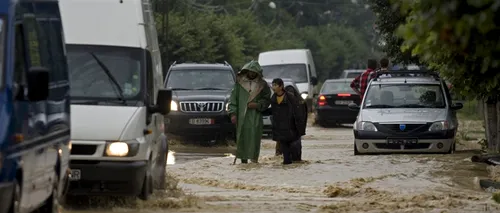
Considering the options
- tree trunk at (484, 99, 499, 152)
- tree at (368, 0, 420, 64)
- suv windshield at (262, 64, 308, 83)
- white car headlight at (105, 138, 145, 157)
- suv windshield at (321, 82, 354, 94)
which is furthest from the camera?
suv windshield at (262, 64, 308, 83)

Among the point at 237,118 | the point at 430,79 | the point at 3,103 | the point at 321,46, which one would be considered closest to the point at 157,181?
the point at 237,118

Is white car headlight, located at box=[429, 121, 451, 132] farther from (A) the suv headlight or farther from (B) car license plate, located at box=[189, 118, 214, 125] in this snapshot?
(B) car license plate, located at box=[189, 118, 214, 125]

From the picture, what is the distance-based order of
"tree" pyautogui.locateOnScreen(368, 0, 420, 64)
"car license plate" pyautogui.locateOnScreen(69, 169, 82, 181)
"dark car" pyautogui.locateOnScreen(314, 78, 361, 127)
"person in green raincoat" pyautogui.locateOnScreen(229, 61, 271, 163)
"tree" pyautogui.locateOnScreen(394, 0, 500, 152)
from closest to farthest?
"tree" pyautogui.locateOnScreen(394, 0, 500, 152), "car license plate" pyautogui.locateOnScreen(69, 169, 82, 181), "person in green raincoat" pyautogui.locateOnScreen(229, 61, 271, 163), "tree" pyautogui.locateOnScreen(368, 0, 420, 64), "dark car" pyautogui.locateOnScreen(314, 78, 361, 127)

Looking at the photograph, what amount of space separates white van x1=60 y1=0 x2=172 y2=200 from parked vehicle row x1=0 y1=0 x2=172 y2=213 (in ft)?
0.03

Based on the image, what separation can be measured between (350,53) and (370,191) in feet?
287

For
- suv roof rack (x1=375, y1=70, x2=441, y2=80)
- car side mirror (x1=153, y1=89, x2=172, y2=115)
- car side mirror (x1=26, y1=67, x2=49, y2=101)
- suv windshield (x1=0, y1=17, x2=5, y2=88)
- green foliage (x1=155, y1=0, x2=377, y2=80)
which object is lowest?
green foliage (x1=155, y1=0, x2=377, y2=80)

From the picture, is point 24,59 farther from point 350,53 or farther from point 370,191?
point 350,53

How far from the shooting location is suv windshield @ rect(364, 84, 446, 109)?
963 inches

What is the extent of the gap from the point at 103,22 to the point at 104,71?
71cm

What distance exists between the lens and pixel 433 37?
923 centimetres

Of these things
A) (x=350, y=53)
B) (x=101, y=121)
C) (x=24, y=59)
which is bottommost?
(x=350, y=53)

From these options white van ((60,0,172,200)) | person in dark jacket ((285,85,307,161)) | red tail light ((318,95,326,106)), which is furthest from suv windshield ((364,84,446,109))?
red tail light ((318,95,326,106))

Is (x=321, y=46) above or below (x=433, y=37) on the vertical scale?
below

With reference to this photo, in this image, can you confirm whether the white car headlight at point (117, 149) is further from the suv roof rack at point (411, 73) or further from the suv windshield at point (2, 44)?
the suv roof rack at point (411, 73)
